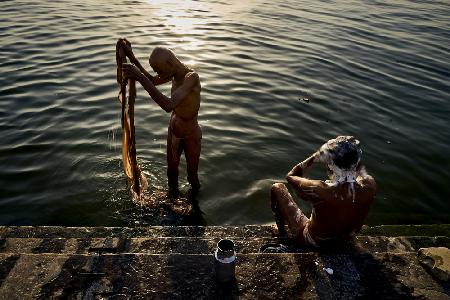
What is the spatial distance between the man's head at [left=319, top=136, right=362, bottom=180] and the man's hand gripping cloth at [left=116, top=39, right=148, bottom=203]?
2.64 m

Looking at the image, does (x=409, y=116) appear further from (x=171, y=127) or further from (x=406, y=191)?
(x=171, y=127)

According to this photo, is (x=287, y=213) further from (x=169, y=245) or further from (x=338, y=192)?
(x=169, y=245)

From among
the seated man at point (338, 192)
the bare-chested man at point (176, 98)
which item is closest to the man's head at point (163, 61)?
the bare-chested man at point (176, 98)

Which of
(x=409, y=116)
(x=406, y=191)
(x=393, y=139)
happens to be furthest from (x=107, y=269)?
(x=409, y=116)

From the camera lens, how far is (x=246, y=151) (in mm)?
7641

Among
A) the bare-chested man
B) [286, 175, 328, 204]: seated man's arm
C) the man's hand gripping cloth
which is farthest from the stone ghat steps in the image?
the bare-chested man

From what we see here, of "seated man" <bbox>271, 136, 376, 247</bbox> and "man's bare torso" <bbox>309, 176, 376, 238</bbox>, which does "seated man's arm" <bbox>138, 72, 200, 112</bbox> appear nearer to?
"seated man" <bbox>271, 136, 376, 247</bbox>

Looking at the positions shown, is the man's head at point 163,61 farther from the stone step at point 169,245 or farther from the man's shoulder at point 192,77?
the stone step at point 169,245

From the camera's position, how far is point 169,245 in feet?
13.0

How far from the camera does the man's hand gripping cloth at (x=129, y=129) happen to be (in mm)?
4832

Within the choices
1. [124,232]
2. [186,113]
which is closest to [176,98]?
[186,113]

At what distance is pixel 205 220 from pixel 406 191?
3742 mm

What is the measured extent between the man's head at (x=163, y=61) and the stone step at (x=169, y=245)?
2.34m

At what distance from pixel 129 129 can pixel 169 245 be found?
2.02 m
